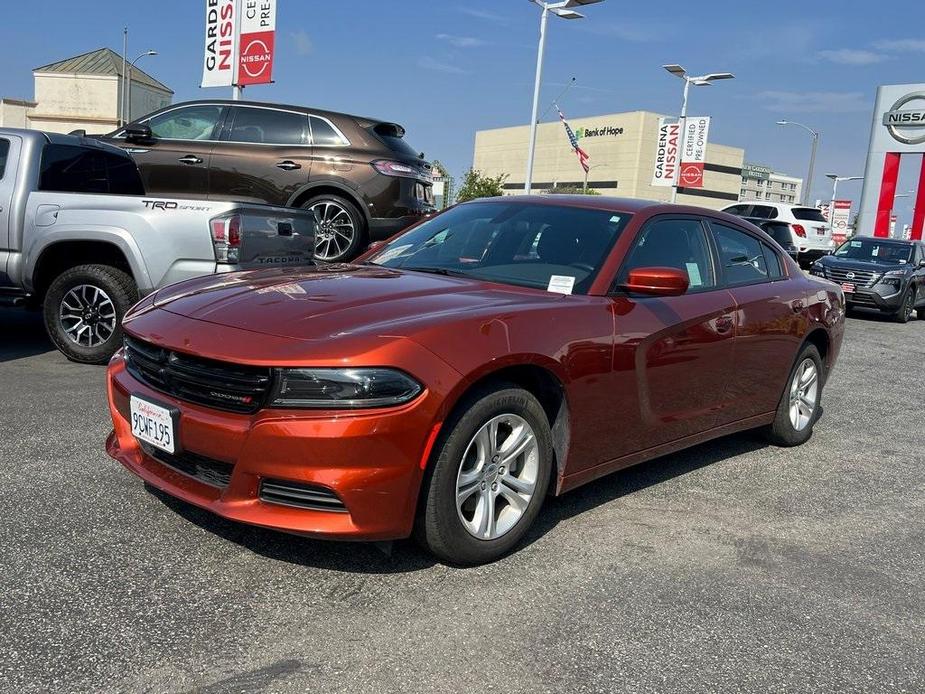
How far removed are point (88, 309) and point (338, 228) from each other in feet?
10.1

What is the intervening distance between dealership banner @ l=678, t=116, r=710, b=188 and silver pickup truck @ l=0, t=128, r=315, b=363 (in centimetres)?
2894

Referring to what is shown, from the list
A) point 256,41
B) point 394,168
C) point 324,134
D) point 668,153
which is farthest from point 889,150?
point 324,134

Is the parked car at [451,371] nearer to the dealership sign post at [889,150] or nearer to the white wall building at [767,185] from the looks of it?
the dealership sign post at [889,150]

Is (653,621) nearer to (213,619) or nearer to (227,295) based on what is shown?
(213,619)

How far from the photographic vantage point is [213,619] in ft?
9.21

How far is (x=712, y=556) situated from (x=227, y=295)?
240 cm

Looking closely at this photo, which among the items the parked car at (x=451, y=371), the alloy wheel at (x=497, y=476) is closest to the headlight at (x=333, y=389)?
the parked car at (x=451, y=371)

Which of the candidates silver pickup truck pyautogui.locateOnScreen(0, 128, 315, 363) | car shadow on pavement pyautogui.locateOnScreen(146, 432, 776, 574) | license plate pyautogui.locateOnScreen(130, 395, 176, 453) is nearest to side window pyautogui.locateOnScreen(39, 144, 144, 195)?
silver pickup truck pyautogui.locateOnScreen(0, 128, 315, 363)

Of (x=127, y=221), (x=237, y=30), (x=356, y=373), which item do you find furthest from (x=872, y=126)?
(x=356, y=373)

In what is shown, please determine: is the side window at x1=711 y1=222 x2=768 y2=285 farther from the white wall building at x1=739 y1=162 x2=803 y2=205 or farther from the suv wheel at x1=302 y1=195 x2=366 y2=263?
the white wall building at x1=739 y1=162 x2=803 y2=205

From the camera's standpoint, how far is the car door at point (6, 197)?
6.75m

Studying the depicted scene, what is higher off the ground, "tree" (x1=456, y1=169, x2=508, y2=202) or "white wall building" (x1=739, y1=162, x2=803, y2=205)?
"white wall building" (x1=739, y1=162, x2=803, y2=205)

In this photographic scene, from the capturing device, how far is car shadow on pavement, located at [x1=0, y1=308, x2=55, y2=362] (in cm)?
725

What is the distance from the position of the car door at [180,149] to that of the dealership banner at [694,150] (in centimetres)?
2671
